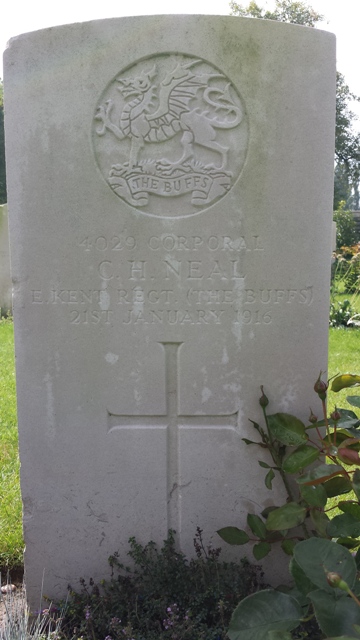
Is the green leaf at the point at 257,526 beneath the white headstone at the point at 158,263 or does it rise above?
beneath

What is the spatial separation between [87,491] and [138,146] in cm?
143

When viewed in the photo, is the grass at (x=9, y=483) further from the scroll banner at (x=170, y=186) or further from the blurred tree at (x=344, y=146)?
the blurred tree at (x=344, y=146)

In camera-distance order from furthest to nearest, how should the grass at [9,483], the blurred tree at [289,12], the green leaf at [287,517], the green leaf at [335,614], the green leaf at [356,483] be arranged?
the blurred tree at [289,12] → the grass at [9,483] → the green leaf at [287,517] → the green leaf at [356,483] → the green leaf at [335,614]

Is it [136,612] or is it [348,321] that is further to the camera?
[348,321]

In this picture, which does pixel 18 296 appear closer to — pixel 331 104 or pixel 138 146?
pixel 138 146

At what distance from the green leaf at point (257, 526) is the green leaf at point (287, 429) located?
328 millimetres

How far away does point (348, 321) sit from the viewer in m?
8.49

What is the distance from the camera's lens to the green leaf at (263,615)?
6.24 feet

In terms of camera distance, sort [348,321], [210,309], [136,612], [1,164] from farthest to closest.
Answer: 1. [1,164]
2. [348,321]
3. [210,309]
4. [136,612]

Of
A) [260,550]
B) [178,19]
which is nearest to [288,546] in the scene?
[260,550]

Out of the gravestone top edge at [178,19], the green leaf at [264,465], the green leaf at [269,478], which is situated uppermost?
the gravestone top edge at [178,19]

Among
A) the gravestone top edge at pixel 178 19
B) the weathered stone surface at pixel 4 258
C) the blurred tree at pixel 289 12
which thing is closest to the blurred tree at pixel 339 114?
the blurred tree at pixel 289 12

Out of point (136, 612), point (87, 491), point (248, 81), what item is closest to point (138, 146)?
point (248, 81)

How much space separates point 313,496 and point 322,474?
4.5 inches
